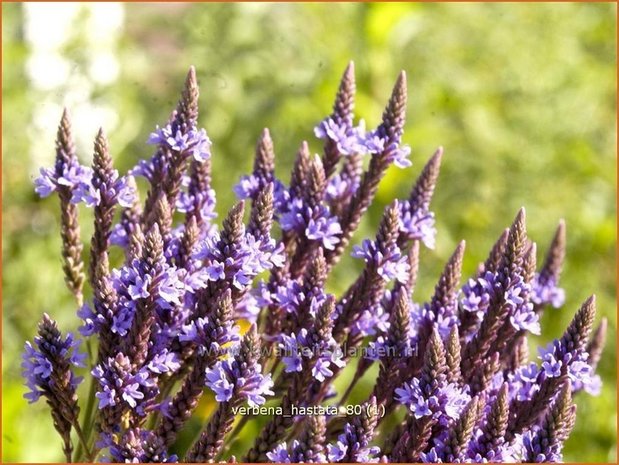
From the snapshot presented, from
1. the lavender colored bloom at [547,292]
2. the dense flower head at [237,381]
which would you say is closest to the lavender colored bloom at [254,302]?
the dense flower head at [237,381]

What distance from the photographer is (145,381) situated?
Answer: 1.75 m

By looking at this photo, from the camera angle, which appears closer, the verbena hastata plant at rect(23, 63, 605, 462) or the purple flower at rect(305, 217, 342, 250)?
the verbena hastata plant at rect(23, 63, 605, 462)

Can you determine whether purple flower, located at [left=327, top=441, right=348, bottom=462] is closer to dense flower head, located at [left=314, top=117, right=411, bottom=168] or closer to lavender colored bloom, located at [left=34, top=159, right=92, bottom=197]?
dense flower head, located at [left=314, top=117, right=411, bottom=168]

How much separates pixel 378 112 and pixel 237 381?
8.73 ft

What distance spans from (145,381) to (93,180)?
473mm

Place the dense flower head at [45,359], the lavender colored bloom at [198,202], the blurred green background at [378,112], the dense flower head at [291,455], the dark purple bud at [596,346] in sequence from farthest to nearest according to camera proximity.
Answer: the blurred green background at [378,112]
the dark purple bud at [596,346]
the lavender colored bloom at [198,202]
the dense flower head at [45,359]
the dense flower head at [291,455]

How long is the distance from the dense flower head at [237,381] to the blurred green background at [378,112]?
2441 mm

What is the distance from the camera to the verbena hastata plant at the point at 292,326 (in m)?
1.74

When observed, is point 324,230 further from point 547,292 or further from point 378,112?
point 378,112

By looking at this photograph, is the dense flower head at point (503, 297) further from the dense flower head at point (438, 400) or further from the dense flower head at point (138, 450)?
the dense flower head at point (138, 450)

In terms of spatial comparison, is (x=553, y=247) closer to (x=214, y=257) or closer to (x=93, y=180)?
(x=214, y=257)

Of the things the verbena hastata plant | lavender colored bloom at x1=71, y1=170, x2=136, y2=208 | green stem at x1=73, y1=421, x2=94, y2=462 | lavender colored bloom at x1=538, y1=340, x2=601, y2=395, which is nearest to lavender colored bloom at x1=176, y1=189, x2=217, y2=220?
A: the verbena hastata plant

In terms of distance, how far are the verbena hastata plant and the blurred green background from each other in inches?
82.5

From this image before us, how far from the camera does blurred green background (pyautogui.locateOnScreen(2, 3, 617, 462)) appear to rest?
4.28 meters
